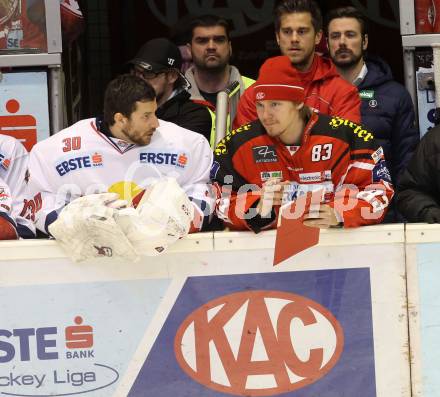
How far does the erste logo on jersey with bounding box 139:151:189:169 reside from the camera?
4.73 metres

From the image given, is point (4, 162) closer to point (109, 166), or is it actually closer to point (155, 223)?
point (109, 166)

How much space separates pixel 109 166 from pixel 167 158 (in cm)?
24

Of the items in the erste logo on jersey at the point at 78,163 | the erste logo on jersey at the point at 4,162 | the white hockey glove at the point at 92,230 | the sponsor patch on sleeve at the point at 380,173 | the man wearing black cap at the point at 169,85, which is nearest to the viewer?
the white hockey glove at the point at 92,230

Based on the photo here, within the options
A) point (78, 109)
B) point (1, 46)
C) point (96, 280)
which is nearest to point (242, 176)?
point (96, 280)

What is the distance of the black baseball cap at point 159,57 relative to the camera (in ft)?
17.7

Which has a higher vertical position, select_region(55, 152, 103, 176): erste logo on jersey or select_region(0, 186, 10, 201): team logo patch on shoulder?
select_region(55, 152, 103, 176): erste logo on jersey

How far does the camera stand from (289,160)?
4660mm

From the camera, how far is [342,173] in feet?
15.2

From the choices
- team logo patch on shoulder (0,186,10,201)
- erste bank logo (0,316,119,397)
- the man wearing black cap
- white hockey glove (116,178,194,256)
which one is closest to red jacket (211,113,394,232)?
white hockey glove (116,178,194,256)

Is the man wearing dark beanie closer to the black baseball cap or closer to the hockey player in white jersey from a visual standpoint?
the hockey player in white jersey

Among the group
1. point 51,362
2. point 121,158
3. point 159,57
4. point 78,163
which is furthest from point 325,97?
point 51,362

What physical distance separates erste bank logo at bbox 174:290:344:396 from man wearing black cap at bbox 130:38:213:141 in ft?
3.82

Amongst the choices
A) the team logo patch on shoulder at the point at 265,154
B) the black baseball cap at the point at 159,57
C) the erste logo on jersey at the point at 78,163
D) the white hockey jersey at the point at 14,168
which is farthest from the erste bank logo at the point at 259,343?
the black baseball cap at the point at 159,57

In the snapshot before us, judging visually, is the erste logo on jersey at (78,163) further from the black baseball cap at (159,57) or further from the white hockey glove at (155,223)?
the black baseball cap at (159,57)
